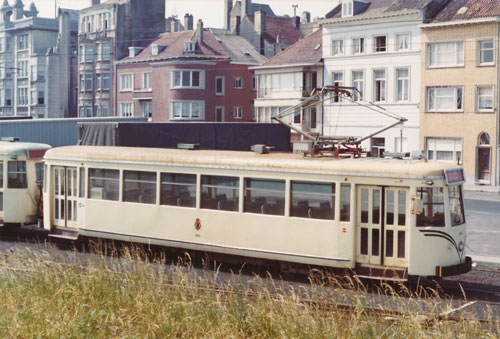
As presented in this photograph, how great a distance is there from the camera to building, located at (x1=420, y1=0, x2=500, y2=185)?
47969 millimetres

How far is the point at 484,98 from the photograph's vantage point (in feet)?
159

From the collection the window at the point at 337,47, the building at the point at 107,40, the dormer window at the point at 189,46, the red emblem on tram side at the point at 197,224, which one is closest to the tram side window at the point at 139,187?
the red emblem on tram side at the point at 197,224

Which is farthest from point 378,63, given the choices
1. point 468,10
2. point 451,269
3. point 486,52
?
point 451,269

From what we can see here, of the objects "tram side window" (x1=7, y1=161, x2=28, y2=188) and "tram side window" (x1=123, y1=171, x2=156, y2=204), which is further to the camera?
"tram side window" (x1=7, y1=161, x2=28, y2=188)

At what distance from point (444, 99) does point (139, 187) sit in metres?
34.9

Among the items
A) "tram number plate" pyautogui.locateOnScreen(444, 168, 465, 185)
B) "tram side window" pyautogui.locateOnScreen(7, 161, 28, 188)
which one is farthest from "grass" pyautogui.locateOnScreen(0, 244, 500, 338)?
"tram side window" pyautogui.locateOnScreen(7, 161, 28, 188)

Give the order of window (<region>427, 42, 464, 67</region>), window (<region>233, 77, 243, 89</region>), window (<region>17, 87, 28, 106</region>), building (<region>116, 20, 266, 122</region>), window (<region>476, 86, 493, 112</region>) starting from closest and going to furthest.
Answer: window (<region>476, 86, 493, 112</region>)
window (<region>427, 42, 464, 67</region>)
building (<region>116, 20, 266, 122</region>)
window (<region>233, 77, 243, 89</region>)
window (<region>17, 87, 28, 106</region>)

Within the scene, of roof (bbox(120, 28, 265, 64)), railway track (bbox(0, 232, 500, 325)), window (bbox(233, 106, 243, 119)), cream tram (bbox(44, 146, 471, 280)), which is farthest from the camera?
window (bbox(233, 106, 243, 119))

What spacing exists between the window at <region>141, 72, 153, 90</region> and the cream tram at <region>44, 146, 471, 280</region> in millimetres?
55015

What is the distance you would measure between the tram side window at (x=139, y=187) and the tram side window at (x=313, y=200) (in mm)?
4119

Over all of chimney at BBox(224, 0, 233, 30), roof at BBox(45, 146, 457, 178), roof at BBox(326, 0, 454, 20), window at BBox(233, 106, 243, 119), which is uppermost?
chimney at BBox(224, 0, 233, 30)

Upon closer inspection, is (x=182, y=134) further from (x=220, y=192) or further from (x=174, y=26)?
(x=174, y=26)

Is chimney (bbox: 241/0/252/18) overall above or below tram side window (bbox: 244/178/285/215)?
above

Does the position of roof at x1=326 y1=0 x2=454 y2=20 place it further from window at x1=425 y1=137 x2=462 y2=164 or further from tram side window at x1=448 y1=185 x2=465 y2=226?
tram side window at x1=448 y1=185 x2=465 y2=226
